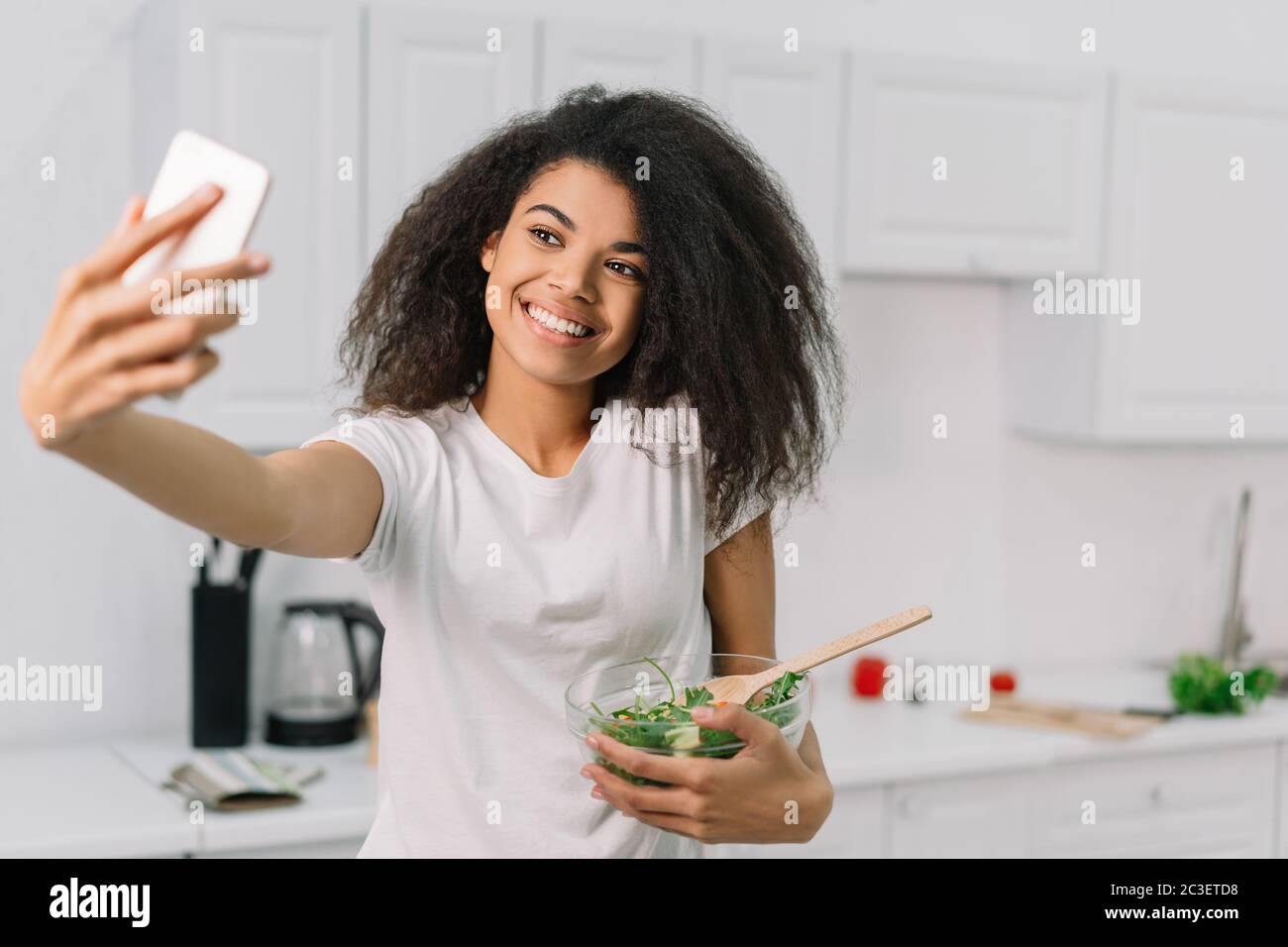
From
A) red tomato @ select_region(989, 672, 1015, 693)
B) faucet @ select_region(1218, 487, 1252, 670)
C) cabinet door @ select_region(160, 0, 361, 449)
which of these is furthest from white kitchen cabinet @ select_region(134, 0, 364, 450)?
faucet @ select_region(1218, 487, 1252, 670)

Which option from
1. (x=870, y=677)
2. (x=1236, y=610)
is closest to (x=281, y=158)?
(x=870, y=677)

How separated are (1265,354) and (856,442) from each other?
0.84 m

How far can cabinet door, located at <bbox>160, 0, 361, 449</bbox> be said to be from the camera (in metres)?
2.00

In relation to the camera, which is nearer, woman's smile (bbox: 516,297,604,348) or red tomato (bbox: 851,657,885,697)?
woman's smile (bbox: 516,297,604,348)

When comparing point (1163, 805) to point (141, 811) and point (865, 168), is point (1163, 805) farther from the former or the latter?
point (141, 811)

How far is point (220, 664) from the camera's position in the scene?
2.29 metres

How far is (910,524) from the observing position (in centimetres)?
292

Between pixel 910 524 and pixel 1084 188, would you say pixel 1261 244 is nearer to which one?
pixel 1084 188

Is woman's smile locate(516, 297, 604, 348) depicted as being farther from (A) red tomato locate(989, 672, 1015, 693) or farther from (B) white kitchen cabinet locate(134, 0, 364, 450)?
(A) red tomato locate(989, 672, 1015, 693)

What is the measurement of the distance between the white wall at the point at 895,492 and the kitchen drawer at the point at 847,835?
0.52 m

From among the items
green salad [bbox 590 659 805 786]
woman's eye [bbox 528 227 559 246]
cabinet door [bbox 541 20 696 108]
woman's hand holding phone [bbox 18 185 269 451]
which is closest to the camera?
woman's hand holding phone [bbox 18 185 269 451]

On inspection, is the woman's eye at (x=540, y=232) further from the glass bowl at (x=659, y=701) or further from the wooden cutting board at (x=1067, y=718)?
the wooden cutting board at (x=1067, y=718)

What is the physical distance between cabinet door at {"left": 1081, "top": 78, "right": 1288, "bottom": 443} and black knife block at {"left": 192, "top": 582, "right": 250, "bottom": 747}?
5.42ft
